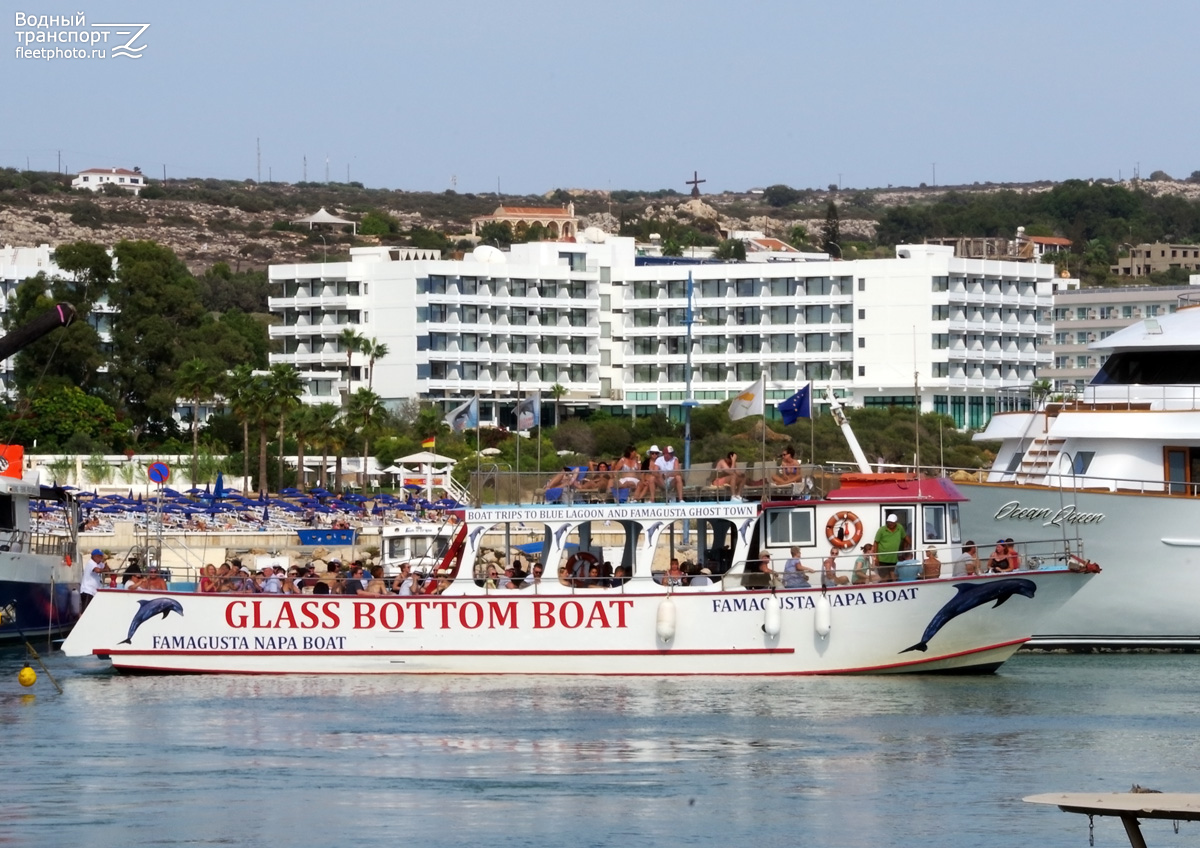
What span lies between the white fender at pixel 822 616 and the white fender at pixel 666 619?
2257 mm

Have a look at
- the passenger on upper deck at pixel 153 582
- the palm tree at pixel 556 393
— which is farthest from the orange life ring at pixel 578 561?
the palm tree at pixel 556 393

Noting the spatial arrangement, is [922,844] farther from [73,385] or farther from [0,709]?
[73,385]

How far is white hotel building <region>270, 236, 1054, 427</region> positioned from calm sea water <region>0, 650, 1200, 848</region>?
100937mm

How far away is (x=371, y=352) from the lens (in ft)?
445

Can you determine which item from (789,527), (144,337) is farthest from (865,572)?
(144,337)

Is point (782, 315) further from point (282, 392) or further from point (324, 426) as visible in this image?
point (282, 392)

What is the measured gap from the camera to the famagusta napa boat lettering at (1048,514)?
132 ft

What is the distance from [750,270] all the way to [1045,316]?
2158cm

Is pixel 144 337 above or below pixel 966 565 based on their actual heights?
above

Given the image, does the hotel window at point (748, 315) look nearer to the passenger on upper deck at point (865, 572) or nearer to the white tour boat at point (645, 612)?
the white tour boat at point (645, 612)

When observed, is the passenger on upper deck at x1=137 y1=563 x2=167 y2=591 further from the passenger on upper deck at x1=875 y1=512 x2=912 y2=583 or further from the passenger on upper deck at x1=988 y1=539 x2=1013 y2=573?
the passenger on upper deck at x1=988 y1=539 x2=1013 y2=573

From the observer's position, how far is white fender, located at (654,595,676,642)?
34.9m

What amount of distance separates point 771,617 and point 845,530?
2.13 m

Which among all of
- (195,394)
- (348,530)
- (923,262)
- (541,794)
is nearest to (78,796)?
(541,794)
